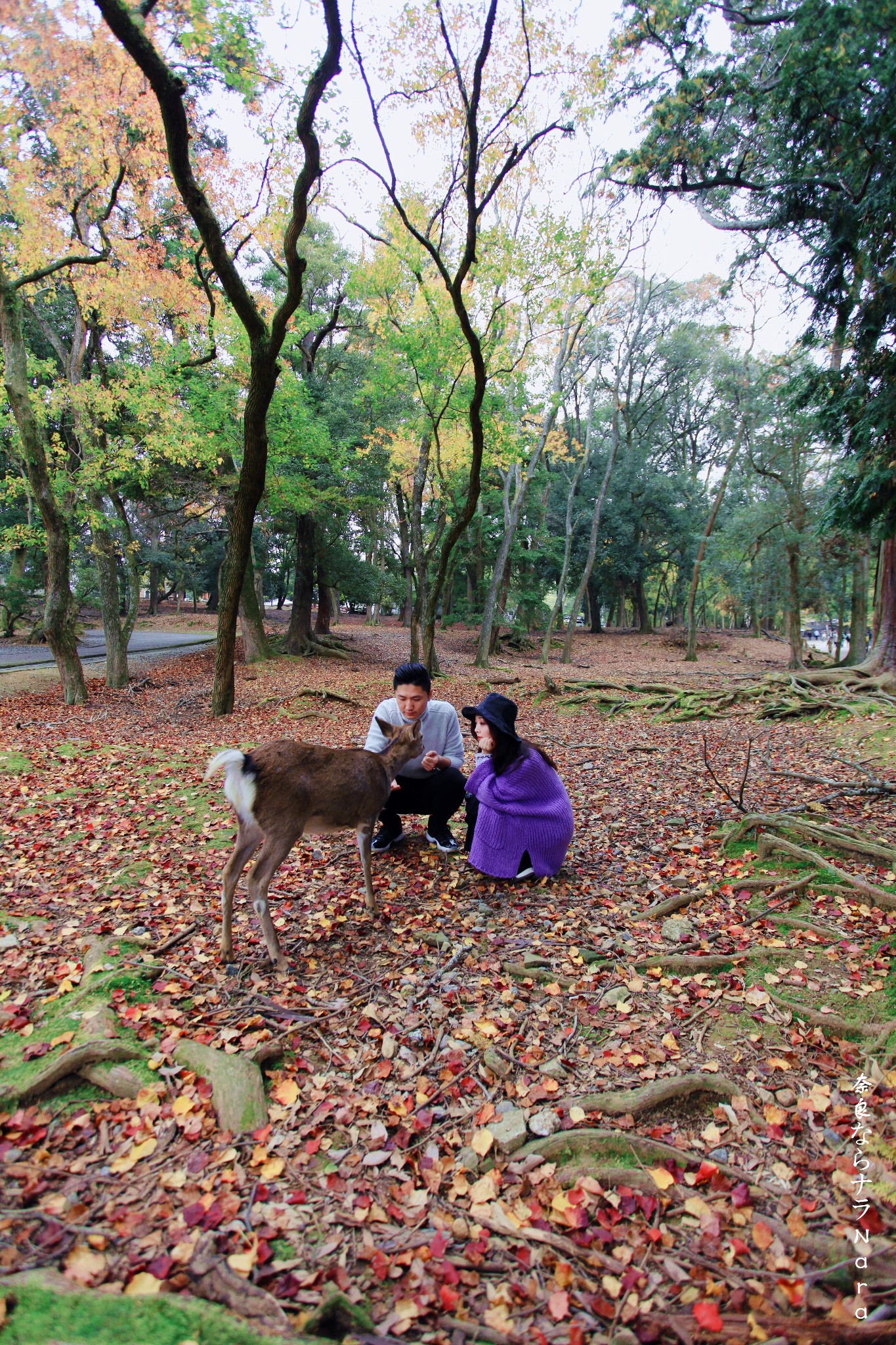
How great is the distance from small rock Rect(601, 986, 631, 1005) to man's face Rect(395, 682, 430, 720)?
2.10 meters

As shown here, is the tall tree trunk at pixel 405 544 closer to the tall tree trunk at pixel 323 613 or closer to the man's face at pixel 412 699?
the tall tree trunk at pixel 323 613

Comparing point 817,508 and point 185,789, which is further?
point 817,508

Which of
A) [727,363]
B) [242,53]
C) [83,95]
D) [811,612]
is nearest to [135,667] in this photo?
[83,95]

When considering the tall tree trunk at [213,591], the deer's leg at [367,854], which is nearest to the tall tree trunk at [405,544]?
the tall tree trunk at [213,591]

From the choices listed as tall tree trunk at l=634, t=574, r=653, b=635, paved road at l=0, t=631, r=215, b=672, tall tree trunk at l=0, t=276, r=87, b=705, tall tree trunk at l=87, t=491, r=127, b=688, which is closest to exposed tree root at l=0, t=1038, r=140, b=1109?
tall tree trunk at l=0, t=276, r=87, b=705

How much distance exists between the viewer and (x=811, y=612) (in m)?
29.4

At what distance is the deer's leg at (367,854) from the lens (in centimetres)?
405

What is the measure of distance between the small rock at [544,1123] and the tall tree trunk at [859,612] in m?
18.2

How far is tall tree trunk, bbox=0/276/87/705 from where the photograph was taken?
9.12 m

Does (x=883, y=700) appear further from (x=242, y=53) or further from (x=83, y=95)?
(x=83, y=95)

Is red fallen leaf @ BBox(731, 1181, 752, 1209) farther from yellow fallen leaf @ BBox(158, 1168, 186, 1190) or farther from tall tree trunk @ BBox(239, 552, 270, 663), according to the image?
tall tree trunk @ BBox(239, 552, 270, 663)

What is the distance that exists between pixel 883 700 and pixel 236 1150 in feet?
35.4

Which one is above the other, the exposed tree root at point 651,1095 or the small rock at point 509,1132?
the exposed tree root at point 651,1095

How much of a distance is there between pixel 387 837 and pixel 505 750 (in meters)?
1.48
